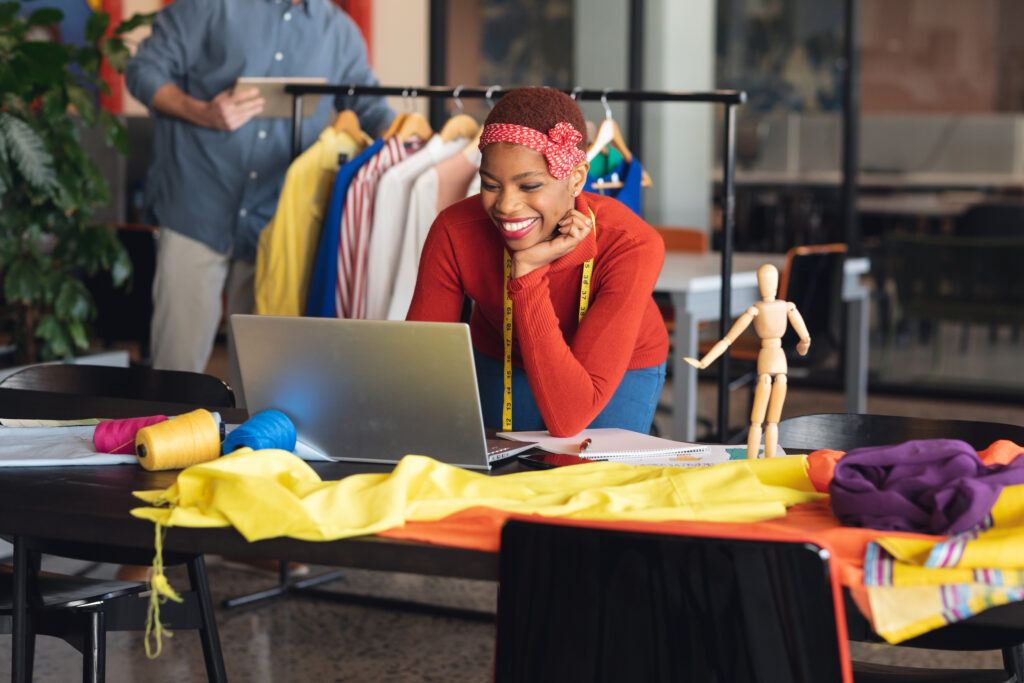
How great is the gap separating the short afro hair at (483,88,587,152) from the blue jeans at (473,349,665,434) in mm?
477

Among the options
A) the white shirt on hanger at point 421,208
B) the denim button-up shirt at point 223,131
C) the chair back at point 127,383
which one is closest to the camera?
the chair back at point 127,383

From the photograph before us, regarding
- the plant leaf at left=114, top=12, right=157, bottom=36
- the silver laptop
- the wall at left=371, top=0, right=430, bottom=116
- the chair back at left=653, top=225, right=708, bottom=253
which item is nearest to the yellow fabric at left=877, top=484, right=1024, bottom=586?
the silver laptop

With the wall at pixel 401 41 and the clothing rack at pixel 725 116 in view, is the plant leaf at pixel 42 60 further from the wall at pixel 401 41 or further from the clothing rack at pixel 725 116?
the wall at pixel 401 41

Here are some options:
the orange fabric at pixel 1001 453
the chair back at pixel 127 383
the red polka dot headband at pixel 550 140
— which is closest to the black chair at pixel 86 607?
the chair back at pixel 127 383

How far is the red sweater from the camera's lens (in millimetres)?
1861

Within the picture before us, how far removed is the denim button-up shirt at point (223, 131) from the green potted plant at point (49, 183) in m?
0.25

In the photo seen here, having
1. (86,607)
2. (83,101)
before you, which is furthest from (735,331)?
(83,101)

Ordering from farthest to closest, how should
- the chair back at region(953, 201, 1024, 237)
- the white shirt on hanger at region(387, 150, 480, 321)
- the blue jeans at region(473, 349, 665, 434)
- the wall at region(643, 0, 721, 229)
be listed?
1. the wall at region(643, 0, 721, 229)
2. the chair back at region(953, 201, 1024, 237)
3. the white shirt on hanger at region(387, 150, 480, 321)
4. the blue jeans at region(473, 349, 665, 434)

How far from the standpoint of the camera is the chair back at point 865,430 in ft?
6.13

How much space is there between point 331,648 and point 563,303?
113 cm

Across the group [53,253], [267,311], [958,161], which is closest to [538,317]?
[267,311]

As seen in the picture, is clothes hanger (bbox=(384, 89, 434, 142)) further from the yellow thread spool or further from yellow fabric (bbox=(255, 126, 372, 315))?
the yellow thread spool

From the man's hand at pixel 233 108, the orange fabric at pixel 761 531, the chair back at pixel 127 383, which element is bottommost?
the chair back at pixel 127 383

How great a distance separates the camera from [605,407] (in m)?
2.15
